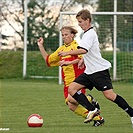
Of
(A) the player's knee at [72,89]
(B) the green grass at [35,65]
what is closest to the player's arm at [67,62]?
(A) the player's knee at [72,89]

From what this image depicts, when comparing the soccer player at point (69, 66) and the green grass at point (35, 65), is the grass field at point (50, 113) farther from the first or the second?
the green grass at point (35, 65)

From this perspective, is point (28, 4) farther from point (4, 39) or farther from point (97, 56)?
point (97, 56)

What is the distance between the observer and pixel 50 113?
476 inches

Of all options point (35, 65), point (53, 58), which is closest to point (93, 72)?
point (53, 58)

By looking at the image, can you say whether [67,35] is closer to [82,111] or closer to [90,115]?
[82,111]

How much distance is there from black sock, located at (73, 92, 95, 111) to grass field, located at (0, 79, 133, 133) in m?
0.30

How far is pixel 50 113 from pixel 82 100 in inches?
91.1

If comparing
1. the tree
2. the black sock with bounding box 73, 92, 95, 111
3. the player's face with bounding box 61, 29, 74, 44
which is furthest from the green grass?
the black sock with bounding box 73, 92, 95, 111

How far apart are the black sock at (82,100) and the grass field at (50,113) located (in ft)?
0.99

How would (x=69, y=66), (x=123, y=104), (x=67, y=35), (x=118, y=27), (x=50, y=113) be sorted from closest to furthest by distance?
(x=123, y=104) → (x=67, y=35) → (x=69, y=66) → (x=50, y=113) → (x=118, y=27)

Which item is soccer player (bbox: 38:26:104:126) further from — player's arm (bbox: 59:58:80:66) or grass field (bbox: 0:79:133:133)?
grass field (bbox: 0:79:133:133)

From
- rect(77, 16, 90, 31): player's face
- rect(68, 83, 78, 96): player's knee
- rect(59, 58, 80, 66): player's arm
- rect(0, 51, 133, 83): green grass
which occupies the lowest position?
rect(0, 51, 133, 83): green grass

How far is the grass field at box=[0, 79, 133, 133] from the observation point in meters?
9.19

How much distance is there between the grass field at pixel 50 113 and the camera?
30.1ft
